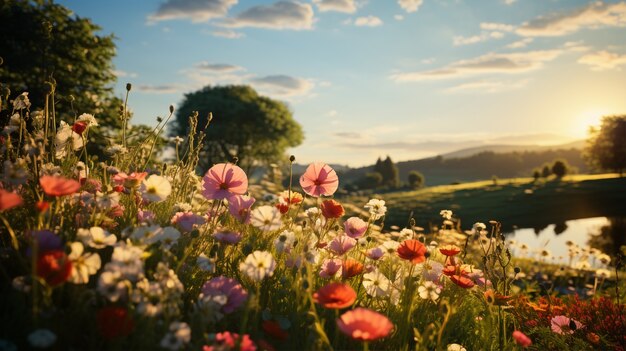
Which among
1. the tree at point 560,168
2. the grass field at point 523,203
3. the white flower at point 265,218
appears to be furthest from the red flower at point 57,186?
the tree at point 560,168

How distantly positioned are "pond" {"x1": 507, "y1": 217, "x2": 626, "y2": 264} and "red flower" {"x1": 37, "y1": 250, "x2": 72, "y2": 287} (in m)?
17.7

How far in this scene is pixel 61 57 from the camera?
11859 millimetres

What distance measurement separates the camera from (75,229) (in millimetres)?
2240

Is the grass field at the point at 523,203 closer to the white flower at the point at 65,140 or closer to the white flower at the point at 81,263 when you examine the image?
the white flower at the point at 65,140

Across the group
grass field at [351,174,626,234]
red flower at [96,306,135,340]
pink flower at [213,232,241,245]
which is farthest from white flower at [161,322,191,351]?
grass field at [351,174,626,234]

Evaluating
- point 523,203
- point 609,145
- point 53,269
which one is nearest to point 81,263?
point 53,269

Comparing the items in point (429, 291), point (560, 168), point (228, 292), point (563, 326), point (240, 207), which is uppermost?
point (560, 168)

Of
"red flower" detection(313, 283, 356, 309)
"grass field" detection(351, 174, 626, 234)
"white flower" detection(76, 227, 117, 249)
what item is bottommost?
"grass field" detection(351, 174, 626, 234)

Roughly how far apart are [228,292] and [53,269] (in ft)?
2.47

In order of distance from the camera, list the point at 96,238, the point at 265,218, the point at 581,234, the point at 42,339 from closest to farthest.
Answer: the point at 42,339 → the point at 96,238 → the point at 265,218 → the point at 581,234

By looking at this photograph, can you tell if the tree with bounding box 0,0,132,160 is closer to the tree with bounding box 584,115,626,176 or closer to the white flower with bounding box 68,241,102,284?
the white flower with bounding box 68,241,102,284

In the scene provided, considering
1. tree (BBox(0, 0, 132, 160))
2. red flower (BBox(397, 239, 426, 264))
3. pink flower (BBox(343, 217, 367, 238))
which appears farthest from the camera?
tree (BBox(0, 0, 132, 160))

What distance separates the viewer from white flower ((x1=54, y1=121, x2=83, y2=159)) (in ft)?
9.16

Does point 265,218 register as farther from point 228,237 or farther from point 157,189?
point 157,189
